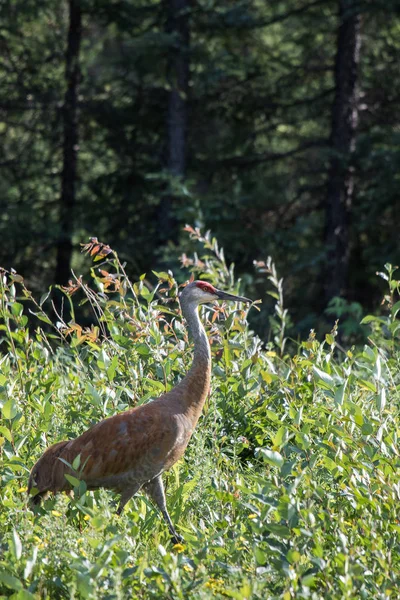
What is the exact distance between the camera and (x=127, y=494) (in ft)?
16.3

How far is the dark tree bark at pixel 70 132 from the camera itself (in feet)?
50.5

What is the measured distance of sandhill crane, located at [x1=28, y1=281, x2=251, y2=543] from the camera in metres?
4.79

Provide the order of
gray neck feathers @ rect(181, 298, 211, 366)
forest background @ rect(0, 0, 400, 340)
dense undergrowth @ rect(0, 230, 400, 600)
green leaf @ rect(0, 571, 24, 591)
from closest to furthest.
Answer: green leaf @ rect(0, 571, 24, 591)
dense undergrowth @ rect(0, 230, 400, 600)
gray neck feathers @ rect(181, 298, 211, 366)
forest background @ rect(0, 0, 400, 340)

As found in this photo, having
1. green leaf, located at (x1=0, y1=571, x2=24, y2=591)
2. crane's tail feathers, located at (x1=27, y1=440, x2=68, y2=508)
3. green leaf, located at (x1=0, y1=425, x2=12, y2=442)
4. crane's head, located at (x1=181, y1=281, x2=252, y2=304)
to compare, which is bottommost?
crane's tail feathers, located at (x1=27, y1=440, x2=68, y2=508)

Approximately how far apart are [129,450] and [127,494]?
31 centimetres

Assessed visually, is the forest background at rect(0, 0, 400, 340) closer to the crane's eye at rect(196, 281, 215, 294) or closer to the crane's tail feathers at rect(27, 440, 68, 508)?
the crane's eye at rect(196, 281, 215, 294)

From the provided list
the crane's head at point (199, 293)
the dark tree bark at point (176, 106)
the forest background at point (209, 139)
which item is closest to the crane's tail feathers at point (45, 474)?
the crane's head at point (199, 293)

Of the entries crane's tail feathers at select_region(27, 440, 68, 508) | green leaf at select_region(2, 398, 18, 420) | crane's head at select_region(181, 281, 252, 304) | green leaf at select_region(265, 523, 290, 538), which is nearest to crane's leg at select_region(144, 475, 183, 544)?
crane's tail feathers at select_region(27, 440, 68, 508)

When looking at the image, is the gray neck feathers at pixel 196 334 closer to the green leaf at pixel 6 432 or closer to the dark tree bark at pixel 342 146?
the green leaf at pixel 6 432

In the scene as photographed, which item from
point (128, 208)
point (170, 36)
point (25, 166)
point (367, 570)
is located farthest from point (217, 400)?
point (25, 166)

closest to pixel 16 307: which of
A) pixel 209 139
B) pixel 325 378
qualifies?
pixel 325 378

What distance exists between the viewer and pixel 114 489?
4.95 meters

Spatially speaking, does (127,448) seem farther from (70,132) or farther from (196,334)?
(70,132)

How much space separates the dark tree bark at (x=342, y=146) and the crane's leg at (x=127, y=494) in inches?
356
